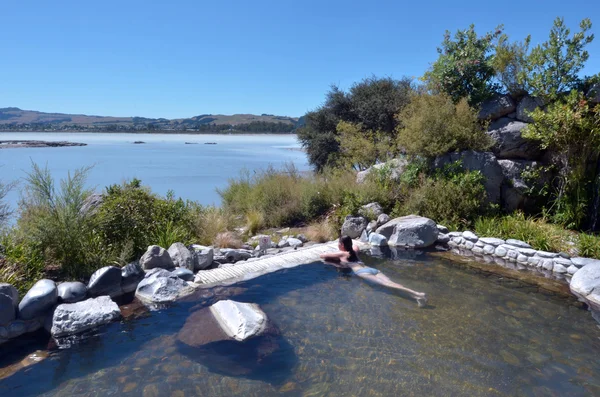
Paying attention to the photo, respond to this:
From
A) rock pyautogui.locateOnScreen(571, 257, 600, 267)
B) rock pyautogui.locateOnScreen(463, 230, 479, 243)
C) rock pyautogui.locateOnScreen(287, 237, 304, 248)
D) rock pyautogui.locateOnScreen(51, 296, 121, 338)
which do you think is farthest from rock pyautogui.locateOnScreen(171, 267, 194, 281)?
rock pyautogui.locateOnScreen(571, 257, 600, 267)

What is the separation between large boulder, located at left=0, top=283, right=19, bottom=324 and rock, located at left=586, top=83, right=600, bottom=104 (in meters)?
12.2

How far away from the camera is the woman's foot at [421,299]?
18.4ft

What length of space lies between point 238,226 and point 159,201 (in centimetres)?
248

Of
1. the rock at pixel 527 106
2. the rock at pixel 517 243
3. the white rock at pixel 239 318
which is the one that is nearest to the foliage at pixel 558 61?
Answer: the rock at pixel 527 106

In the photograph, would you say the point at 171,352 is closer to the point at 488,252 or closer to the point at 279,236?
the point at 279,236

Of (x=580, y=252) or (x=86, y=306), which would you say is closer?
(x=86, y=306)

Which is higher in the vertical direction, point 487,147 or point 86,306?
point 487,147

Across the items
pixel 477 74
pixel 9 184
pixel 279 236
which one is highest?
pixel 477 74

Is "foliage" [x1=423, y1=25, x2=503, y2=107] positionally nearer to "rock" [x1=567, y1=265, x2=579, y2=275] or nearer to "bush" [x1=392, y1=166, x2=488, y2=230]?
"bush" [x1=392, y1=166, x2=488, y2=230]

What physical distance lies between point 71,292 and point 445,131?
355 inches

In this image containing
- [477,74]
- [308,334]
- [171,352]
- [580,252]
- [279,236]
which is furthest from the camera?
[477,74]

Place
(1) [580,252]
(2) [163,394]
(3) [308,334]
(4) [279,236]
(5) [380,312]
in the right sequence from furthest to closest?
1. (4) [279,236]
2. (1) [580,252]
3. (5) [380,312]
4. (3) [308,334]
5. (2) [163,394]

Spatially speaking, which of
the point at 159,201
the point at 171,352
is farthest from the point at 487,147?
the point at 171,352

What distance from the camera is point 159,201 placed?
7785 millimetres
